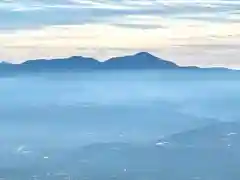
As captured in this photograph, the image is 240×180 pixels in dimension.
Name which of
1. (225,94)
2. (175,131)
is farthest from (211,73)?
(175,131)

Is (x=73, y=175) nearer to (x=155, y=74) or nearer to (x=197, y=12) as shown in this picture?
(x=155, y=74)

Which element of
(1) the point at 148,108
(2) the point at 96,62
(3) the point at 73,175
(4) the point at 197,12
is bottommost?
(3) the point at 73,175

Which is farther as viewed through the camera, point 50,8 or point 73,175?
point 50,8

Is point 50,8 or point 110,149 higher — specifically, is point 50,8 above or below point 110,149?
above

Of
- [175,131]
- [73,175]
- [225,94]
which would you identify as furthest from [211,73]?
[73,175]

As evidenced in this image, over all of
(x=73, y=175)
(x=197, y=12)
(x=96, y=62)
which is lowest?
(x=73, y=175)

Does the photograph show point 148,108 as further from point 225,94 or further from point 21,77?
point 21,77
